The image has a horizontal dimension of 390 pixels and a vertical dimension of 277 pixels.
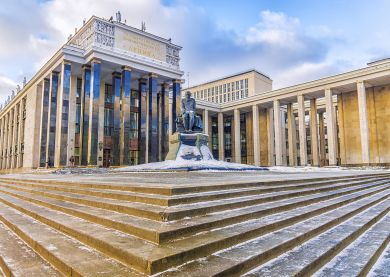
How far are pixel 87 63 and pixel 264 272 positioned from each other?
31.9 meters

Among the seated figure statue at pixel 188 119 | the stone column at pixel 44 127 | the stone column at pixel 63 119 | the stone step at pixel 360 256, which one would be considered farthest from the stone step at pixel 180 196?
the stone column at pixel 44 127

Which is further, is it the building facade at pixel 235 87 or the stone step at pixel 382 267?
the building facade at pixel 235 87

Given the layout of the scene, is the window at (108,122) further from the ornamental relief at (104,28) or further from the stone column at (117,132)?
the ornamental relief at (104,28)

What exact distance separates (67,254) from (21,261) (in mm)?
612

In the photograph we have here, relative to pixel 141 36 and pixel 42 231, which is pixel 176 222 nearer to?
pixel 42 231

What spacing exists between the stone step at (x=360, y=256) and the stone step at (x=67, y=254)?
2206 mm

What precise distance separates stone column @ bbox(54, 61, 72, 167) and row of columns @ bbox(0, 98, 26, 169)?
1400 centimetres

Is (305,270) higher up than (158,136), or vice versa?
(158,136)

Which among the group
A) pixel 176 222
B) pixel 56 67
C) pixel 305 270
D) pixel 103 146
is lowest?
pixel 305 270

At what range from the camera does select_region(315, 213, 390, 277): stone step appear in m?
3.19

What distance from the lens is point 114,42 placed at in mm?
32406

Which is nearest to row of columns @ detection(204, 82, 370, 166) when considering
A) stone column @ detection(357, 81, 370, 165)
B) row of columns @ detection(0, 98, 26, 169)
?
stone column @ detection(357, 81, 370, 165)

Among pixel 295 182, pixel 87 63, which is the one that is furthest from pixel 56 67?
pixel 295 182

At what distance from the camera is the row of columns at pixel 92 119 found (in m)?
29.6
